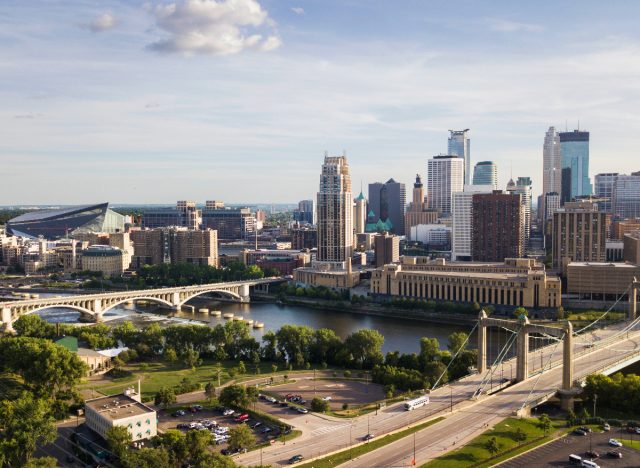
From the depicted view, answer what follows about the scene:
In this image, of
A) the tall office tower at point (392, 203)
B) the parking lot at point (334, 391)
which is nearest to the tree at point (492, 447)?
the parking lot at point (334, 391)

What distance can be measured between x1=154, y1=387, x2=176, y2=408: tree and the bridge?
18739mm

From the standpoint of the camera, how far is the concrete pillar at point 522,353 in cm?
2223

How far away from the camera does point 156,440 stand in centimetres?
1723

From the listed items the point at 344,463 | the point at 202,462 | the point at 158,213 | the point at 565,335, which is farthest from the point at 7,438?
the point at 158,213

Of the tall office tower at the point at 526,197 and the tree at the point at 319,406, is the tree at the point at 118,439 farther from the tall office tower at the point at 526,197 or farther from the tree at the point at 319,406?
the tall office tower at the point at 526,197

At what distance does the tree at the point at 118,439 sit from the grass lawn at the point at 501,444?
24.1ft

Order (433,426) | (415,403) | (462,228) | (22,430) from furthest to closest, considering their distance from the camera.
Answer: (462,228) < (415,403) < (433,426) < (22,430)

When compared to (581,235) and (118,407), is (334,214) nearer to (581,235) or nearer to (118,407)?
(581,235)

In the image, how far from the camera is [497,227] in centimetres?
6084

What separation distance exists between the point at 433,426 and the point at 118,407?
8.57m

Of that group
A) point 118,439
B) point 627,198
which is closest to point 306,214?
point 627,198

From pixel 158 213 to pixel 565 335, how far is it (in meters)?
85.7

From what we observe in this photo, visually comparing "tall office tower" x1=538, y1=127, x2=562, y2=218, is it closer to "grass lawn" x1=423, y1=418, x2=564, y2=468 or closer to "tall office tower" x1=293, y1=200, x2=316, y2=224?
"tall office tower" x1=293, y1=200, x2=316, y2=224

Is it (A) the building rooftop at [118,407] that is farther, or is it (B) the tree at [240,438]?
(A) the building rooftop at [118,407]
